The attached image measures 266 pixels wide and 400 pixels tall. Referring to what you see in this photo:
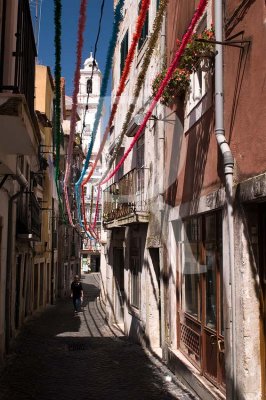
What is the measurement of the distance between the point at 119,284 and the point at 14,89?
13.6 meters

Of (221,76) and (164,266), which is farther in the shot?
(164,266)

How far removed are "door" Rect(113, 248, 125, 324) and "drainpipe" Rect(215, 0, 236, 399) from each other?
1155cm

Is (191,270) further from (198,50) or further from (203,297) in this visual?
(198,50)

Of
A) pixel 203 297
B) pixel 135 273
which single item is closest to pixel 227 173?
pixel 203 297

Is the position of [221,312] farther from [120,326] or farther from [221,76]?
[120,326]

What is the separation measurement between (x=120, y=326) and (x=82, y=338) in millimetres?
3449

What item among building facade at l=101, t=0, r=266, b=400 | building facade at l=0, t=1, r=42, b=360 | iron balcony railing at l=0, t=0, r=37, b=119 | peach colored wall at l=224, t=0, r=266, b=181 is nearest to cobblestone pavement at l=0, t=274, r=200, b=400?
building facade at l=101, t=0, r=266, b=400

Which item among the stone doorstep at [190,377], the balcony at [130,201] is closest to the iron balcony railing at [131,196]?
the balcony at [130,201]

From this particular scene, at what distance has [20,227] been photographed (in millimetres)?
14539

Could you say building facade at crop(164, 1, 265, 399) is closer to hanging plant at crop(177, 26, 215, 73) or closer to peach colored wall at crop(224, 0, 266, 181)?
peach colored wall at crop(224, 0, 266, 181)

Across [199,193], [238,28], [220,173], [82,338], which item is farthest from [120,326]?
[238,28]

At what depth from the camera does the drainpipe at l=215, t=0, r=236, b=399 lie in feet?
19.6

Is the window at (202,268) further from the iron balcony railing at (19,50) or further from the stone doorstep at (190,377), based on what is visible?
the iron balcony railing at (19,50)

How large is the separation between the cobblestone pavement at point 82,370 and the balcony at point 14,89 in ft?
13.7
